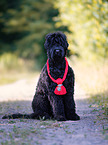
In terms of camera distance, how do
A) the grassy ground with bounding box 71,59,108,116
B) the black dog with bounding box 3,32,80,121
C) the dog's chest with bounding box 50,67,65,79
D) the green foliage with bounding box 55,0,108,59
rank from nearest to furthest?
the black dog with bounding box 3,32,80,121, the dog's chest with bounding box 50,67,65,79, the grassy ground with bounding box 71,59,108,116, the green foliage with bounding box 55,0,108,59

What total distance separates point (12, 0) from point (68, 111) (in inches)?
835

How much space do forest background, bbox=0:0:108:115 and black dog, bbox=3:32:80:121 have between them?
1115 millimetres

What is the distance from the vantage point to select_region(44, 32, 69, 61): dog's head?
14.4 ft

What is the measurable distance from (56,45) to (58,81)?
601 millimetres

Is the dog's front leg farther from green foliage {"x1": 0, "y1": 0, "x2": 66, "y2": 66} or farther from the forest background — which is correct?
green foliage {"x1": 0, "y1": 0, "x2": 66, "y2": 66}

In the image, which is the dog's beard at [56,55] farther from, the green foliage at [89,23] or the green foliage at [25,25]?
the green foliage at [25,25]

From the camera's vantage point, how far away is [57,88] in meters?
4.48

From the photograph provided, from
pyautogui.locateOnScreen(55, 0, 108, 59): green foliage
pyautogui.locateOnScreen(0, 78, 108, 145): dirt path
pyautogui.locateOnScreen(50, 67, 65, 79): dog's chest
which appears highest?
pyautogui.locateOnScreen(55, 0, 108, 59): green foliage

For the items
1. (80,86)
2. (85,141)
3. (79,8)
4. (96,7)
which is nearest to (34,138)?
(85,141)

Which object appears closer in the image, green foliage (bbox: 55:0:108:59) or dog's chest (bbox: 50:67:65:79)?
dog's chest (bbox: 50:67:65:79)

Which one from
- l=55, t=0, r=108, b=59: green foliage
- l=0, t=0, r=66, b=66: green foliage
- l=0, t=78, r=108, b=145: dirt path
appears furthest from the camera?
l=0, t=0, r=66, b=66: green foliage

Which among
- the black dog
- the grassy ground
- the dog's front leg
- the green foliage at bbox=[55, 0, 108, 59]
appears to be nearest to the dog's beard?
the black dog

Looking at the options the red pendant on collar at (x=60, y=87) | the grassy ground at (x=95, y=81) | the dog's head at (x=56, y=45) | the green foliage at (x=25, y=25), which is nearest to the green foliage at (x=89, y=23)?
the grassy ground at (x=95, y=81)

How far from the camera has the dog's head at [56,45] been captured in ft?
14.4
